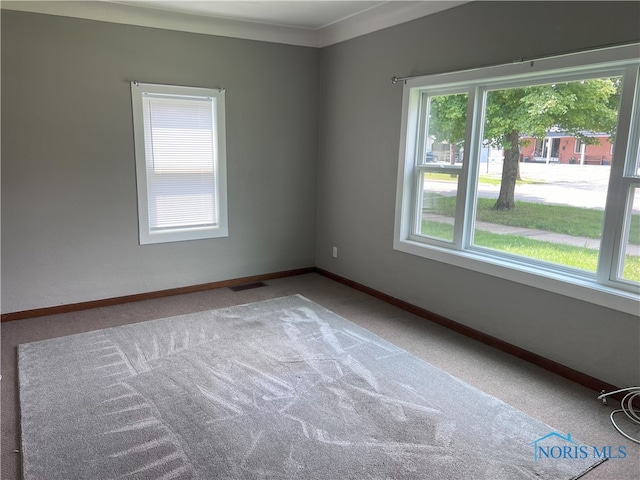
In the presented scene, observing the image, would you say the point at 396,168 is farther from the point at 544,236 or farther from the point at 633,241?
the point at 633,241

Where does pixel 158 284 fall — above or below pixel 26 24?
below

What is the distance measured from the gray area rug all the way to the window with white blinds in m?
1.23

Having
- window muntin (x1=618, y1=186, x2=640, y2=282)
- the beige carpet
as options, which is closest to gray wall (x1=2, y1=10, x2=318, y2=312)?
the beige carpet

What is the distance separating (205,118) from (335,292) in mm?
2155

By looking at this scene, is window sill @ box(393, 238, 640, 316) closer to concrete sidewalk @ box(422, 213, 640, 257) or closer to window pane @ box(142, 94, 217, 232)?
concrete sidewalk @ box(422, 213, 640, 257)

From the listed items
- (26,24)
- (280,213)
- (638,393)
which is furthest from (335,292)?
(26,24)

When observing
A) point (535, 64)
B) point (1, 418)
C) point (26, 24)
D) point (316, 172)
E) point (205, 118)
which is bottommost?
point (1, 418)

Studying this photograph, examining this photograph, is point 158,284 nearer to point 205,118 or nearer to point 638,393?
point 205,118

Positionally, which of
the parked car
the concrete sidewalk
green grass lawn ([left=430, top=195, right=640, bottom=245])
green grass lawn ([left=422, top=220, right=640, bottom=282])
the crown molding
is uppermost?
the crown molding

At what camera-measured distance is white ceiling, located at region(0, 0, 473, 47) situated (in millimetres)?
3529

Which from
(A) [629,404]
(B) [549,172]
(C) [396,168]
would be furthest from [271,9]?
(A) [629,404]

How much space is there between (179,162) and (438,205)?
244 centimetres

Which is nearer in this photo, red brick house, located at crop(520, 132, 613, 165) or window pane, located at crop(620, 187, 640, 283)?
window pane, located at crop(620, 187, 640, 283)

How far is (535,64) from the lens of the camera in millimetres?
2857
